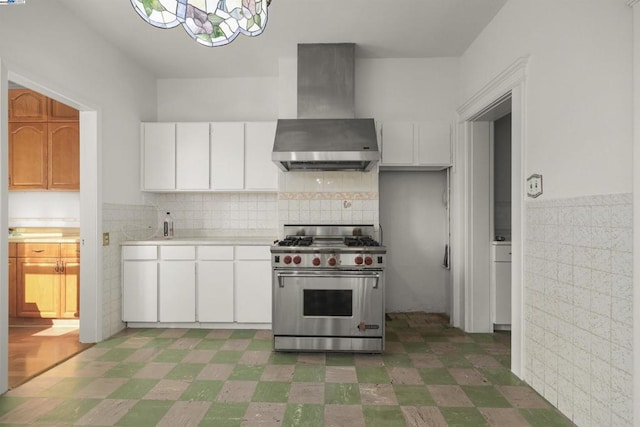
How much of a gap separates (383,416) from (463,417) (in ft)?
1.46

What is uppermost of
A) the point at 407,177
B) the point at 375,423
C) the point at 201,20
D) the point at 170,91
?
the point at 170,91

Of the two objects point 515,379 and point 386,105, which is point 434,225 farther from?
point 515,379

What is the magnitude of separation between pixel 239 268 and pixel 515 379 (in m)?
2.43

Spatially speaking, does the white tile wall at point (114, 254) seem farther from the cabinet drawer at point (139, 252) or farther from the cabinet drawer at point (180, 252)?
the cabinet drawer at point (180, 252)

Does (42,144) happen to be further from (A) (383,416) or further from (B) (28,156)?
(A) (383,416)

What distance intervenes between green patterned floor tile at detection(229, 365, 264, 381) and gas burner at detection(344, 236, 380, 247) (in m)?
1.19

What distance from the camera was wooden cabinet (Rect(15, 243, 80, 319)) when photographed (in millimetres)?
3756

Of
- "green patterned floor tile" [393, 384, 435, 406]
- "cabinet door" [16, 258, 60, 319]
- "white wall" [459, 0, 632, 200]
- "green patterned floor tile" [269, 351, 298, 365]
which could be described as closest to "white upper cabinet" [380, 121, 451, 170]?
"white wall" [459, 0, 632, 200]

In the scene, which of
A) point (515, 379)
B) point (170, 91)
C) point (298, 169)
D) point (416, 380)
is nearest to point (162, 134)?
point (170, 91)

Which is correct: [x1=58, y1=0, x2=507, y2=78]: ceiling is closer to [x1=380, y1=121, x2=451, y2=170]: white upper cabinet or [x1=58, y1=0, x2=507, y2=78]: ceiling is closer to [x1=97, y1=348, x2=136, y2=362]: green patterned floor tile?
[x1=380, y1=121, x2=451, y2=170]: white upper cabinet

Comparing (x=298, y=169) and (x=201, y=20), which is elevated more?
(x=201, y=20)

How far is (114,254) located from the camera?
358cm

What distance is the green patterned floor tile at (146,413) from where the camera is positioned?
2061 millimetres

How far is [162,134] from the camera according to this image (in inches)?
158
